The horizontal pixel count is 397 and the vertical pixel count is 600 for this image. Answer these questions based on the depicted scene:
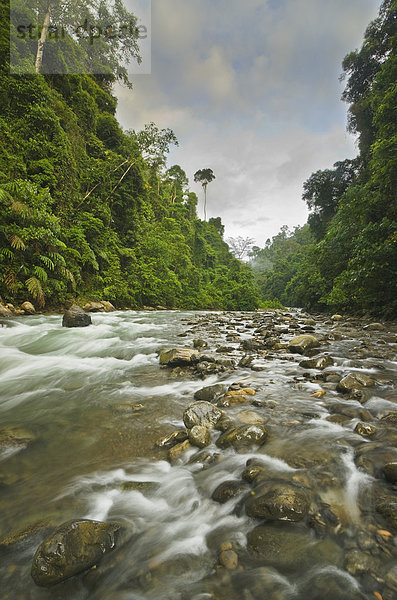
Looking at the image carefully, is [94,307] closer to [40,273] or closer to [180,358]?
[40,273]

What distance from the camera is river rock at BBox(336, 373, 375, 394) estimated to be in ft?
9.49

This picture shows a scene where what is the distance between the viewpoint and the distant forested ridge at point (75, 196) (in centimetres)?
918

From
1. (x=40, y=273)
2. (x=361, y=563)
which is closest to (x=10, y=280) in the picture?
(x=40, y=273)

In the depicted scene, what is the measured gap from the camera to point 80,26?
862 inches

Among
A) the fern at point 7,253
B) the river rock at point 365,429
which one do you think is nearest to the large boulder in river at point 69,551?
the river rock at point 365,429

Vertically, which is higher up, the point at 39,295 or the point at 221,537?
the point at 39,295

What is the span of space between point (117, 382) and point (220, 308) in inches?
1017

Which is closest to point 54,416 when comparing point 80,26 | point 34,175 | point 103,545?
point 103,545

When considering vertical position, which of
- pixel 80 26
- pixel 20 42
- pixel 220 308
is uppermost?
pixel 80 26

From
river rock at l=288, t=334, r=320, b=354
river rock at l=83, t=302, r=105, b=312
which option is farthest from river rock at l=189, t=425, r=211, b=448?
river rock at l=83, t=302, r=105, b=312

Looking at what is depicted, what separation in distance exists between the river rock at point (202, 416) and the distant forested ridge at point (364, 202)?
768cm

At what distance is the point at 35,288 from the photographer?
345 inches

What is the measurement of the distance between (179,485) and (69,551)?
75cm

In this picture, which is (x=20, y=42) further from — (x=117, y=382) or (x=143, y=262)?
(x=117, y=382)
